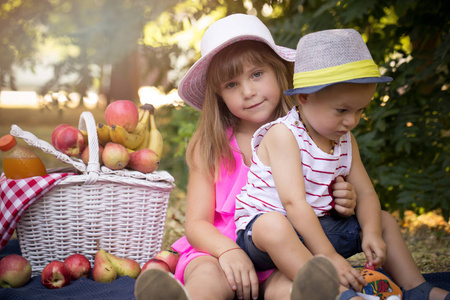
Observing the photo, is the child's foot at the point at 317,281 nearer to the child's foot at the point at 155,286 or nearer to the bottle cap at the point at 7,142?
the child's foot at the point at 155,286

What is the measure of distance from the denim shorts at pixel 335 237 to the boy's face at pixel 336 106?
0.34 metres

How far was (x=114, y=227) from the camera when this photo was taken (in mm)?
2424

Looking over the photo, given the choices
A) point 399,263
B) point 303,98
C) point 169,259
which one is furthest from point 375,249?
point 169,259

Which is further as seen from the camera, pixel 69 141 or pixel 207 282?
pixel 69 141

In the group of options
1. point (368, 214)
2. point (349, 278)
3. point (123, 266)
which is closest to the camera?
point (349, 278)

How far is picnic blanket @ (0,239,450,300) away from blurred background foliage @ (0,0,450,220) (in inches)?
34.3

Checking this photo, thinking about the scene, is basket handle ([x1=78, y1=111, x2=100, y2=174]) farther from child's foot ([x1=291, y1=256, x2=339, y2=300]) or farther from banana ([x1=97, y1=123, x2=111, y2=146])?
child's foot ([x1=291, y1=256, x2=339, y2=300])

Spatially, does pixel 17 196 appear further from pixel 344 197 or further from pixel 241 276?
pixel 344 197

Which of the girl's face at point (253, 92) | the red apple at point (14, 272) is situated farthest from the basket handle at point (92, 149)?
the girl's face at point (253, 92)

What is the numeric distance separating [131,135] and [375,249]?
1462mm

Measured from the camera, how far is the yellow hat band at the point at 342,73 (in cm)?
157

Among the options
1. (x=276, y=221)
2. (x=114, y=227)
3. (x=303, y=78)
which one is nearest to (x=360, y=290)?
(x=276, y=221)

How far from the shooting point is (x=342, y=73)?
5.16ft

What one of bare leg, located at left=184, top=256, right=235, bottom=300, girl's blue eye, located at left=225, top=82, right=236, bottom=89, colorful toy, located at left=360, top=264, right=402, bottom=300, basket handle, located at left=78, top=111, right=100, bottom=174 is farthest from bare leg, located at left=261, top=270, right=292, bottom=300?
basket handle, located at left=78, top=111, right=100, bottom=174
